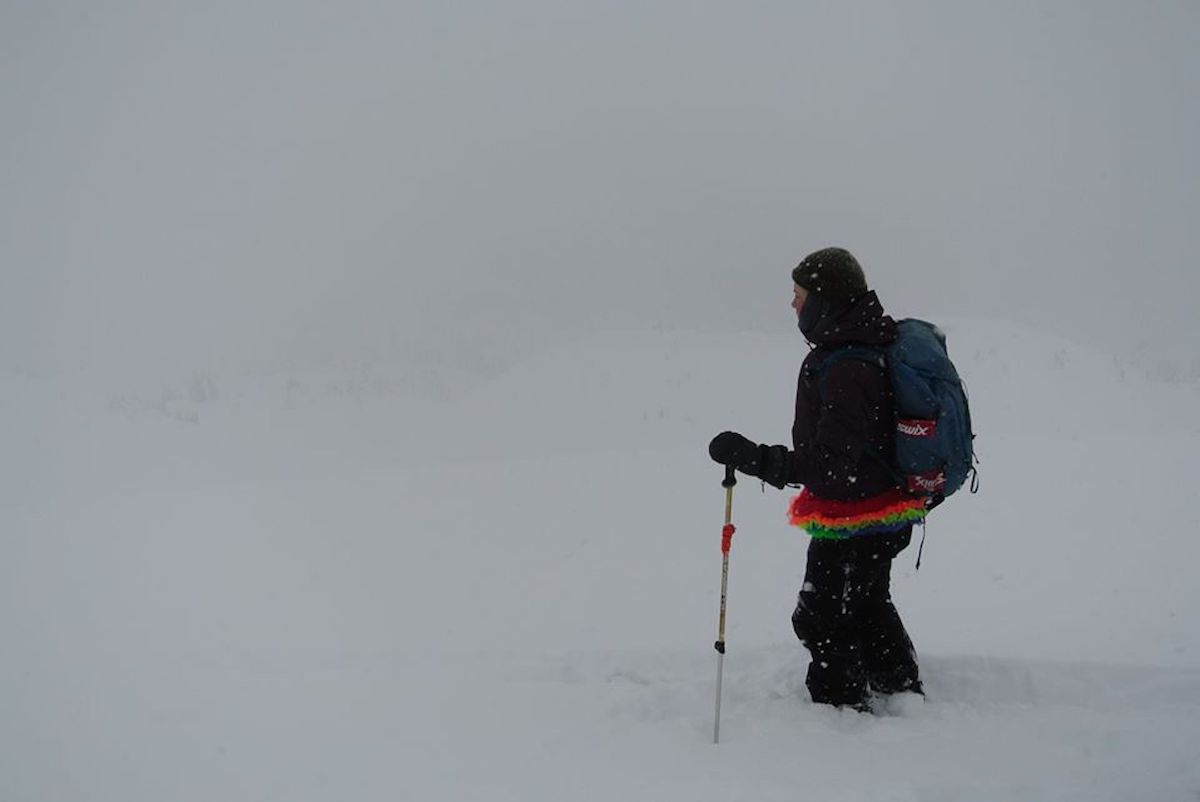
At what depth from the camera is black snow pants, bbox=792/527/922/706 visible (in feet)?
12.6

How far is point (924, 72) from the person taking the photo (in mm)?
93812

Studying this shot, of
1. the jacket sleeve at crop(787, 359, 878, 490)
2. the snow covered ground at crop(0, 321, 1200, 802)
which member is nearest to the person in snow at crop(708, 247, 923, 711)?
the jacket sleeve at crop(787, 359, 878, 490)

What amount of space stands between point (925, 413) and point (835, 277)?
80cm

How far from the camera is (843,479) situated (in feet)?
11.8

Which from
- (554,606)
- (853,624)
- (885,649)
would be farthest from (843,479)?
(554,606)

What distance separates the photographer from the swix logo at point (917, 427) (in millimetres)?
3463

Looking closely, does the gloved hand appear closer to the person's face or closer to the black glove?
the black glove

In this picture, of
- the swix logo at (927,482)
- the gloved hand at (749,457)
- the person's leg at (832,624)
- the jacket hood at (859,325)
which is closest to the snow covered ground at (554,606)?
the person's leg at (832,624)

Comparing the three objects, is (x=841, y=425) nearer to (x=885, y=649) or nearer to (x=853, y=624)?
(x=853, y=624)

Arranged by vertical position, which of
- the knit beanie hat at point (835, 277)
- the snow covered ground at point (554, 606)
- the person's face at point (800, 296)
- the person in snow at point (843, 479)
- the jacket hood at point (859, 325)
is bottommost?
the snow covered ground at point (554, 606)

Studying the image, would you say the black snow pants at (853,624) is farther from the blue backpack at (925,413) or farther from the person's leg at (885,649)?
the blue backpack at (925,413)

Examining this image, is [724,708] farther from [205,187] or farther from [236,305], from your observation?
[205,187]

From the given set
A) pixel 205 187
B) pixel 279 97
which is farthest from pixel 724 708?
pixel 279 97

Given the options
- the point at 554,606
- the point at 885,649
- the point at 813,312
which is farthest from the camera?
the point at 554,606
